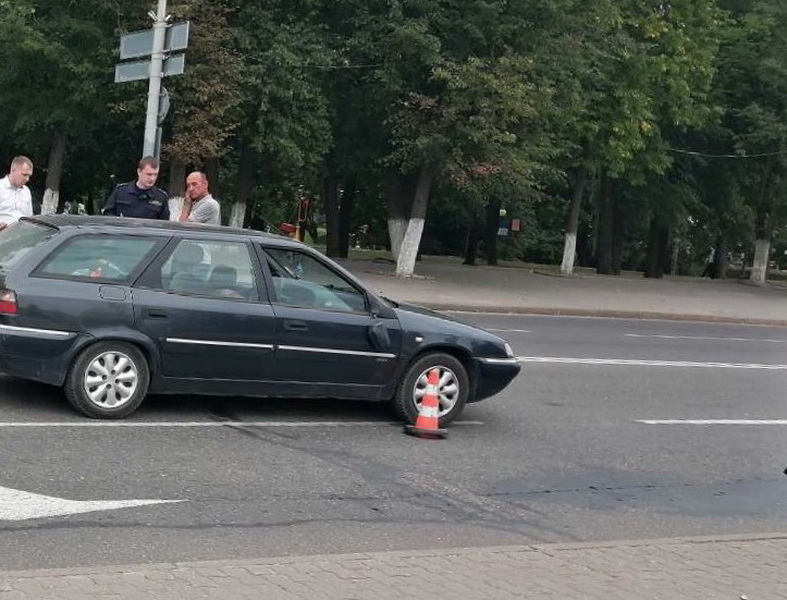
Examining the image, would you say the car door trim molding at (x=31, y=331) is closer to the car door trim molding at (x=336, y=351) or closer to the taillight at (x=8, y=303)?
the taillight at (x=8, y=303)

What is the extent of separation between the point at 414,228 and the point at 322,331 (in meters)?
19.1

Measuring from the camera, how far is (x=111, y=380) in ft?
25.8

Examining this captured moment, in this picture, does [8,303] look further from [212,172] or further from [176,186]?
[212,172]

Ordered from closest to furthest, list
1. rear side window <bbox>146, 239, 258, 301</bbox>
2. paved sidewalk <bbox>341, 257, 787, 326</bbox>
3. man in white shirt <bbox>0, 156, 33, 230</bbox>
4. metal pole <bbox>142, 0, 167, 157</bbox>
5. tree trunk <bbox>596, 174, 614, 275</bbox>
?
rear side window <bbox>146, 239, 258, 301</bbox>, man in white shirt <bbox>0, 156, 33, 230</bbox>, metal pole <bbox>142, 0, 167, 157</bbox>, paved sidewalk <bbox>341, 257, 787, 326</bbox>, tree trunk <bbox>596, 174, 614, 275</bbox>

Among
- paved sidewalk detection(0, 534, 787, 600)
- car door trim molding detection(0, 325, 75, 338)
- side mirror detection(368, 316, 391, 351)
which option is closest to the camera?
paved sidewalk detection(0, 534, 787, 600)

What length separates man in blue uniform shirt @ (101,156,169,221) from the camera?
10.4 m

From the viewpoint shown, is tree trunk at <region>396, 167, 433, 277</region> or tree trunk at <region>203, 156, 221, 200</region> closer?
tree trunk at <region>396, 167, 433, 277</region>

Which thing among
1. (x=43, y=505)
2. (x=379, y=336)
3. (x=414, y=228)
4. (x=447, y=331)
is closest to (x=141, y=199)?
(x=379, y=336)

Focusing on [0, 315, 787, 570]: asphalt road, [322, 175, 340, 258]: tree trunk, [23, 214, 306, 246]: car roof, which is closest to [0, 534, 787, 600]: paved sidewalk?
[0, 315, 787, 570]: asphalt road

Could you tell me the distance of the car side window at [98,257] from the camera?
7.88 meters

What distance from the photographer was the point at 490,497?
23.1 feet

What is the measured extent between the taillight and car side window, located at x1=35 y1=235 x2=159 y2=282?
26 cm

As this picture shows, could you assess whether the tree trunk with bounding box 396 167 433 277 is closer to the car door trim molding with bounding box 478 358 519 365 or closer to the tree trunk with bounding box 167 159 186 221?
the tree trunk with bounding box 167 159 186 221

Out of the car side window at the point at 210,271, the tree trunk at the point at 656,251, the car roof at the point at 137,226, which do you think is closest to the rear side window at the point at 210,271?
the car side window at the point at 210,271
